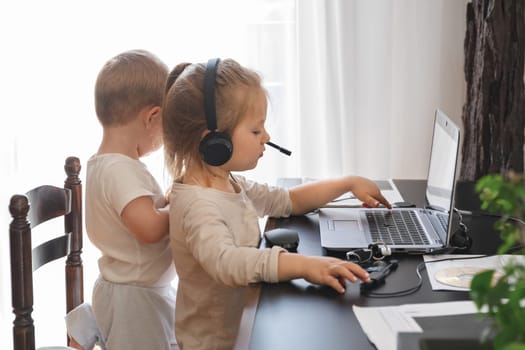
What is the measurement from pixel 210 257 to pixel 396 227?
0.49 meters

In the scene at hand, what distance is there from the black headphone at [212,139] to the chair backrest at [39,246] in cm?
32

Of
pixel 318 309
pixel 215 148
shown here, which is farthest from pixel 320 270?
pixel 215 148

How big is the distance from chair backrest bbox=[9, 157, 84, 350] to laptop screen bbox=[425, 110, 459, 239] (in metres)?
0.75

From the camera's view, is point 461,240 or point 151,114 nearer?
point 461,240

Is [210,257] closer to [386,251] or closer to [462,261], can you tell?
[386,251]

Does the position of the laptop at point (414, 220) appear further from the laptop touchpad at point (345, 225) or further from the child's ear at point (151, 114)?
the child's ear at point (151, 114)

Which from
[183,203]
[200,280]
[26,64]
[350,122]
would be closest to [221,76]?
[183,203]

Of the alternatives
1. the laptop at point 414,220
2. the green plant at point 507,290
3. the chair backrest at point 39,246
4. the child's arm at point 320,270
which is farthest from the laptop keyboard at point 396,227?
the green plant at point 507,290

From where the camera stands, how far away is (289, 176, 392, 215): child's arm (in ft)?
5.67

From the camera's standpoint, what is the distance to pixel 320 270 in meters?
1.24

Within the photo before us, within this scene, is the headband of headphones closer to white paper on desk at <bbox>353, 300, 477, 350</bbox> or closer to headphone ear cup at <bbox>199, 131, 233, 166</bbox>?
headphone ear cup at <bbox>199, 131, 233, 166</bbox>

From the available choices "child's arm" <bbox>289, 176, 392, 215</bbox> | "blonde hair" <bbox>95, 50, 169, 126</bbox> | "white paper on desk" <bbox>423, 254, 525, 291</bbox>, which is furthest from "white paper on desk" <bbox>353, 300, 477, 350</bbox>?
"blonde hair" <bbox>95, 50, 169, 126</bbox>

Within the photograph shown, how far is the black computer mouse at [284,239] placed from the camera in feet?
4.77

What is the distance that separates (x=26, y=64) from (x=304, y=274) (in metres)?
1.85
